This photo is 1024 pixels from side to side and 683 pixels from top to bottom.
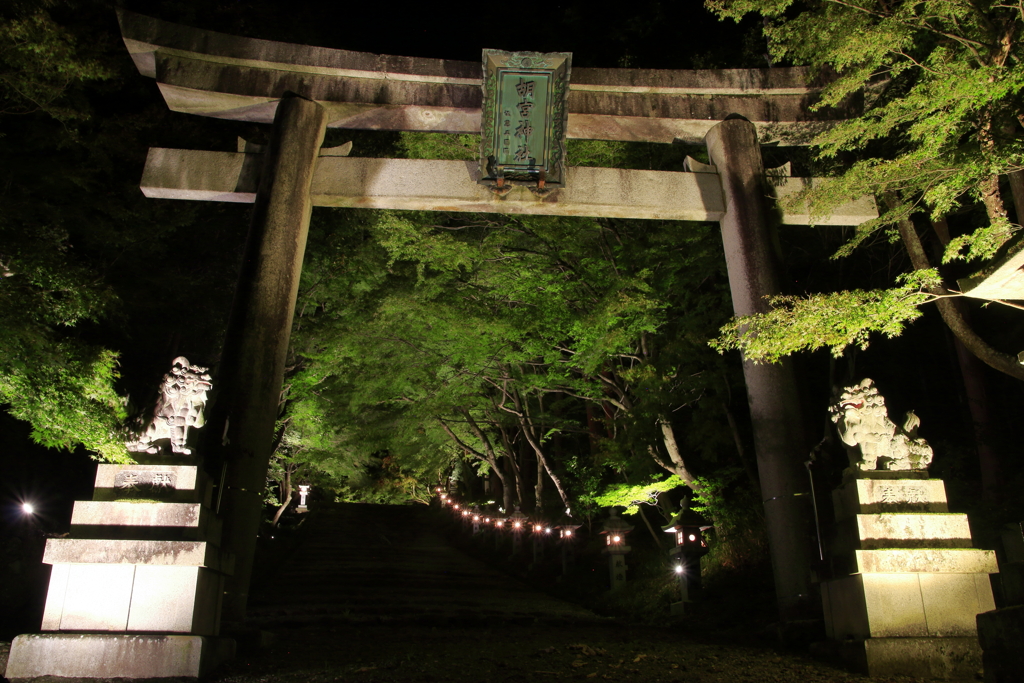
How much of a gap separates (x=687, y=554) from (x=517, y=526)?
8.80 metres

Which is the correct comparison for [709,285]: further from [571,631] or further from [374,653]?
[374,653]

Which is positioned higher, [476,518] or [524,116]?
[524,116]

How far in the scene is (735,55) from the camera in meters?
14.4

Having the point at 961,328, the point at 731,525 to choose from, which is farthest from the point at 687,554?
the point at 961,328

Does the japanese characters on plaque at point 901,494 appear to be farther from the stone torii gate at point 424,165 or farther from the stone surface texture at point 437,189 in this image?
the stone surface texture at point 437,189

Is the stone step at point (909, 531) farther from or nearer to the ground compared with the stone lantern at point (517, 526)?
nearer to the ground

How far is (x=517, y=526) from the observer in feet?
64.0

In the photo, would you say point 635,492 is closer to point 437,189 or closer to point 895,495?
point 895,495

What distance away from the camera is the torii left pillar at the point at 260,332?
723cm

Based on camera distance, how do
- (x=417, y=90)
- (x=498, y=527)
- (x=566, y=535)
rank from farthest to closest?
(x=498, y=527) < (x=566, y=535) < (x=417, y=90)

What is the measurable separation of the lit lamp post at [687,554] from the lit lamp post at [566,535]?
15.5 ft

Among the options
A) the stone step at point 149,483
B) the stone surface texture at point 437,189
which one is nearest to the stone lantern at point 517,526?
the stone surface texture at point 437,189

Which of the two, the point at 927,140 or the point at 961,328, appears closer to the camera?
the point at 927,140

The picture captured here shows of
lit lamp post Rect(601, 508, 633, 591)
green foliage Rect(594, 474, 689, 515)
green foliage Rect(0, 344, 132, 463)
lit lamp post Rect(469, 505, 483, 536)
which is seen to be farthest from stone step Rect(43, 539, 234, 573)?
lit lamp post Rect(469, 505, 483, 536)
